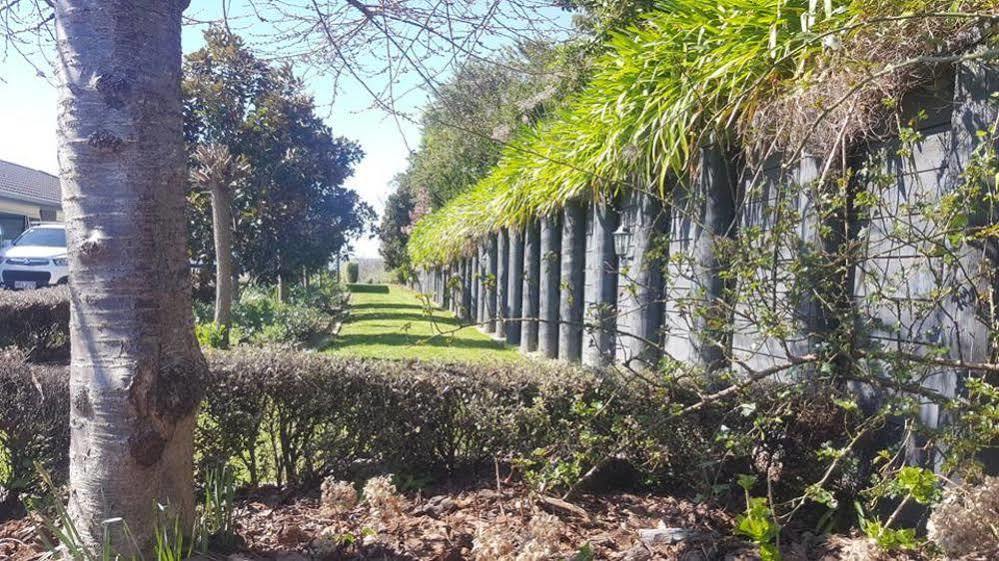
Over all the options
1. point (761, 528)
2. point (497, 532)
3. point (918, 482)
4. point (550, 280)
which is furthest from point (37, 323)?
point (918, 482)

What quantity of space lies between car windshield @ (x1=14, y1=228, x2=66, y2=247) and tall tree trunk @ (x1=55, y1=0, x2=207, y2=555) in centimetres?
1875

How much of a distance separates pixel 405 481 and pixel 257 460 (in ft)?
3.11

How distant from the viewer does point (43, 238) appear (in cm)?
1905

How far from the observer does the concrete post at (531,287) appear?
404 inches

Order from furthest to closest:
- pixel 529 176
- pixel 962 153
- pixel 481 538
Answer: pixel 529 176 < pixel 962 153 < pixel 481 538

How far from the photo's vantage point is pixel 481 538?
2787 millimetres

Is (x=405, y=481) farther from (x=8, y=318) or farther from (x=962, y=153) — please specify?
(x=8, y=318)

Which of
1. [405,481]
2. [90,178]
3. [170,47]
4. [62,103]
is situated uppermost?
[170,47]

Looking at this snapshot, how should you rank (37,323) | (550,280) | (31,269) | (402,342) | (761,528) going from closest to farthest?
(761,528) < (550,280) < (37,323) < (402,342) < (31,269)

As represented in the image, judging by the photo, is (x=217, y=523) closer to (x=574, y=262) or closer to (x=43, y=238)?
(x=574, y=262)

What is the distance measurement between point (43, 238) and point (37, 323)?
10862 millimetres

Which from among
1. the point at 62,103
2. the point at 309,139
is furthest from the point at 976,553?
the point at 309,139

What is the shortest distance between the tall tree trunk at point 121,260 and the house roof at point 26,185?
3040cm

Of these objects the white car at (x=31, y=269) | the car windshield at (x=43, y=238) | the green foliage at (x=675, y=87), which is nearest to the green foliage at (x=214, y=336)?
the green foliage at (x=675, y=87)
